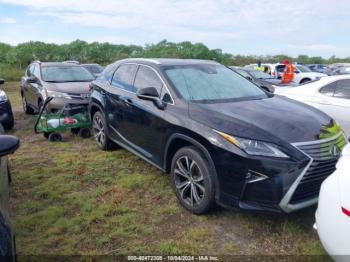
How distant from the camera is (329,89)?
6434 mm

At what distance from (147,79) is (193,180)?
65.6 inches

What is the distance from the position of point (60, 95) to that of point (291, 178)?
592 centimetres

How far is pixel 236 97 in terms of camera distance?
437cm

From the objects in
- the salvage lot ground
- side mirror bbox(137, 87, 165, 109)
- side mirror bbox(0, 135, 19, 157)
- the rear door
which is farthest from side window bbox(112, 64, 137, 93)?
side mirror bbox(0, 135, 19, 157)

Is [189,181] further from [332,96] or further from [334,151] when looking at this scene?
[332,96]

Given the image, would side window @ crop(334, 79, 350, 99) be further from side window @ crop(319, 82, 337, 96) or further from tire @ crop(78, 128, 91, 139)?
tire @ crop(78, 128, 91, 139)

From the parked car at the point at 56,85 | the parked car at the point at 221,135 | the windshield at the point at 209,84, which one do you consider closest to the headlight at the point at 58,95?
the parked car at the point at 56,85

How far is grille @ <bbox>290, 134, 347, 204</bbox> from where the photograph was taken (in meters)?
3.24

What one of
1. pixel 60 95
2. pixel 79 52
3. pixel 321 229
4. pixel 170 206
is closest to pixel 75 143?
pixel 60 95

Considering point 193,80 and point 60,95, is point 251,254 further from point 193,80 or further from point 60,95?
point 60,95

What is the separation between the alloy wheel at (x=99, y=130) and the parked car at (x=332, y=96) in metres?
3.80

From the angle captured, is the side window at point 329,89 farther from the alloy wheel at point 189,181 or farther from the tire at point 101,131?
the tire at point 101,131

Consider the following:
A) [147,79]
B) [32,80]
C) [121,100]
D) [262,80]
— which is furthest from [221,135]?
[262,80]

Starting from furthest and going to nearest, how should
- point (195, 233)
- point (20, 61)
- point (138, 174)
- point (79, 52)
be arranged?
point (79, 52) → point (20, 61) → point (138, 174) → point (195, 233)
